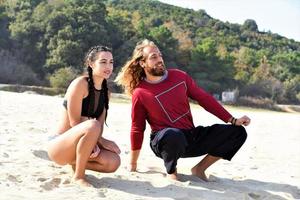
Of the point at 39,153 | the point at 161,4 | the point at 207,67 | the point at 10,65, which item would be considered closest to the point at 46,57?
the point at 10,65

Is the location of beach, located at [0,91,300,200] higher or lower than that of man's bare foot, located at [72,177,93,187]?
lower

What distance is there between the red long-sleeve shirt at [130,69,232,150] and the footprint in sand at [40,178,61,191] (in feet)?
2.54

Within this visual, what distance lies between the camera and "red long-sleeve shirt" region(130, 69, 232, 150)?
4.25 metres

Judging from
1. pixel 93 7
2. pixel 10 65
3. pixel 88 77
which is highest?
pixel 93 7

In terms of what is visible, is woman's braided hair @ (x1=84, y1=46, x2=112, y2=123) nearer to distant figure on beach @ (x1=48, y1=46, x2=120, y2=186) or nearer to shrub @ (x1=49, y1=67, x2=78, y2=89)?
distant figure on beach @ (x1=48, y1=46, x2=120, y2=186)

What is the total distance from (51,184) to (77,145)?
343mm

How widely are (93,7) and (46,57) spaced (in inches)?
164

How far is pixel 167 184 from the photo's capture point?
4031 millimetres

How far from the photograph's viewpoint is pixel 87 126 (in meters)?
3.73

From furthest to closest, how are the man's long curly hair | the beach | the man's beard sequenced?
1. the man's long curly hair
2. the man's beard
3. the beach

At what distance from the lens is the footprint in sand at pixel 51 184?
3730 mm

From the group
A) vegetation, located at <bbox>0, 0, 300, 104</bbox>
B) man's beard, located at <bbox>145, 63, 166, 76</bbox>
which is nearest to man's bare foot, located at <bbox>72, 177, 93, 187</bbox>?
man's beard, located at <bbox>145, 63, 166, 76</bbox>

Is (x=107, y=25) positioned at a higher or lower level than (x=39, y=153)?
higher

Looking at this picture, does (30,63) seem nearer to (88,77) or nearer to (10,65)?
(10,65)
